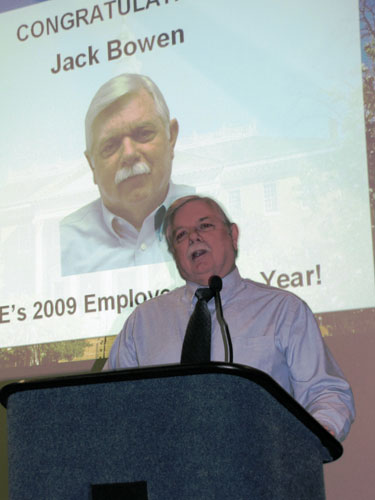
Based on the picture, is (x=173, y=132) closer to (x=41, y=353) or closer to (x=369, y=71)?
(x=369, y=71)

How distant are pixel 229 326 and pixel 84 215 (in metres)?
0.94

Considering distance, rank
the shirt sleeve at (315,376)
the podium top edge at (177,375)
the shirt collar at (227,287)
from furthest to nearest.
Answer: the shirt collar at (227,287) → the shirt sleeve at (315,376) → the podium top edge at (177,375)

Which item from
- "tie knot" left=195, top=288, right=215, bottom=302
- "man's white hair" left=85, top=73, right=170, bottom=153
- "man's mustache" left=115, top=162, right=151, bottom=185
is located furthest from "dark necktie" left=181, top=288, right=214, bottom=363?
"man's white hair" left=85, top=73, right=170, bottom=153

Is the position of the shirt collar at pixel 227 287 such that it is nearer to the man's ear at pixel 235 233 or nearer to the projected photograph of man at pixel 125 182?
the man's ear at pixel 235 233

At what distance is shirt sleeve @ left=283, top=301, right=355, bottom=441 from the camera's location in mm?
1774

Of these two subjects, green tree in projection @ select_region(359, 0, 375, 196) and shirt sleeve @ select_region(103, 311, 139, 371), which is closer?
shirt sleeve @ select_region(103, 311, 139, 371)

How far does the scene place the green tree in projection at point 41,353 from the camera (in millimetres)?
2824

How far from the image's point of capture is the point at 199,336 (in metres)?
2.04

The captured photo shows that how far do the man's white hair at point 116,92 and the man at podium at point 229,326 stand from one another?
20.4 inches

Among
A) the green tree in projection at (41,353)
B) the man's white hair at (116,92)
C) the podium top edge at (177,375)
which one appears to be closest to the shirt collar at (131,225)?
the man's white hair at (116,92)

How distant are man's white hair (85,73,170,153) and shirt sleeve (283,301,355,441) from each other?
3.80ft

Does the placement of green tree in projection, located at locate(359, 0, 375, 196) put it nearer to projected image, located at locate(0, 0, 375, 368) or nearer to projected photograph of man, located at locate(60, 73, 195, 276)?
projected image, located at locate(0, 0, 375, 368)

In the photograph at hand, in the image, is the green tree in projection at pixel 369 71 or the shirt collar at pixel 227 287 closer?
the shirt collar at pixel 227 287

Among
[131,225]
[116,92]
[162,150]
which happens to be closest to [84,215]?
[131,225]
